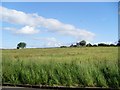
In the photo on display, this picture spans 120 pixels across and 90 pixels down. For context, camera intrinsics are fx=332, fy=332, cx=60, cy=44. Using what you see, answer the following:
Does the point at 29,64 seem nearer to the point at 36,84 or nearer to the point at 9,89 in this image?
the point at 36,84

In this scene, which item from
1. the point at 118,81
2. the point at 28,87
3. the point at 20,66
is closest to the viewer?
the point at 118,81

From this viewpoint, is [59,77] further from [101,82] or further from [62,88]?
[101,82]

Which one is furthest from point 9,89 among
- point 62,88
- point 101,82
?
point 101,82

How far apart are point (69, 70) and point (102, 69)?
5.13 ft

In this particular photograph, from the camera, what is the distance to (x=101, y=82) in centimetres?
1451

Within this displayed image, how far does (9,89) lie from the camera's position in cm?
1435

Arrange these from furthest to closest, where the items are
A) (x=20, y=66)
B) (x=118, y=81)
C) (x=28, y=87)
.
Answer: (x=20, y=66), (x=28, y=87), (x=118, y=81)

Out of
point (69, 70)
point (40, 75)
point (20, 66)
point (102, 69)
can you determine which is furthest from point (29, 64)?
point (102, 69)

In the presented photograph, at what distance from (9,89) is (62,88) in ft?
7.53

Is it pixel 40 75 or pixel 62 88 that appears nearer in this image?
pixel 62 88

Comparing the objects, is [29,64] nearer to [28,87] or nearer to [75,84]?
[28,87]

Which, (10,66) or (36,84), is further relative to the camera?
(10,66)

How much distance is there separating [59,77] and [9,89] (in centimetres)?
247

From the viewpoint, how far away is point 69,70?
1563cm
